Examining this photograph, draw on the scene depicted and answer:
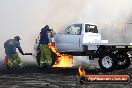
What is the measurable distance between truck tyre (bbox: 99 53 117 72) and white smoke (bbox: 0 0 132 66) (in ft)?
38.6

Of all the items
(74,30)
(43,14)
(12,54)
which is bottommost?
(12,54)

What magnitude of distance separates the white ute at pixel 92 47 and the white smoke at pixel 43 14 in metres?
9.95

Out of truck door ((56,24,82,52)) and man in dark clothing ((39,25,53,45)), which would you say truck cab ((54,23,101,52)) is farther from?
man in dark clothing ((39,25,53,45))

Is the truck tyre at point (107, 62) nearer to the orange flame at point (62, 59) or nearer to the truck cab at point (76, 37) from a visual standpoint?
the truck cab at point (76, 37)

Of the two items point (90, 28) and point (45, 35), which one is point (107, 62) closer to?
point (90, 28)

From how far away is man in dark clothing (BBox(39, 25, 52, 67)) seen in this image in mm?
18828

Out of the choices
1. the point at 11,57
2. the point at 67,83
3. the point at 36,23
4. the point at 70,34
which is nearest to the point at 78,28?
the point at 70,34

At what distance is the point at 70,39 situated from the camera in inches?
724

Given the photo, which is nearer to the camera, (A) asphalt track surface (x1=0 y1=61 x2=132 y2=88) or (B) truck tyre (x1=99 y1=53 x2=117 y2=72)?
(A) asphalt track surface (x1=0 y1=61 x2=132 y2=88)

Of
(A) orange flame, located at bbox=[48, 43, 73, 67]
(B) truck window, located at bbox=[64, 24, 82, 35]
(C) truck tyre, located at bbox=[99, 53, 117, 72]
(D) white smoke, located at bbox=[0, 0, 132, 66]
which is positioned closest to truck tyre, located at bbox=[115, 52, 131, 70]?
(C) truck tyre, located at bbox=[99, 53, 117, 72]

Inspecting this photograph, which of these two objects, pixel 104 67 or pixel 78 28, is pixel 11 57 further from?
pixel 104 67

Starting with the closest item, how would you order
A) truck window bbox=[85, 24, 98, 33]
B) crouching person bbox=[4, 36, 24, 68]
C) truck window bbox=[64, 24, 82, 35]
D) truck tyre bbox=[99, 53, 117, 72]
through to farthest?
truck tyre bbox=[99, 53, 117, 72] < truck window bbox=[64, 24, 82, 35] < truck window bbox=[85, 24, 98, 33] < crouching person bbox=[4, 36, 24, 68]

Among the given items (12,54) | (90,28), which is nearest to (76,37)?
(90,28)

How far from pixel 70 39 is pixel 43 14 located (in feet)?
40.7
